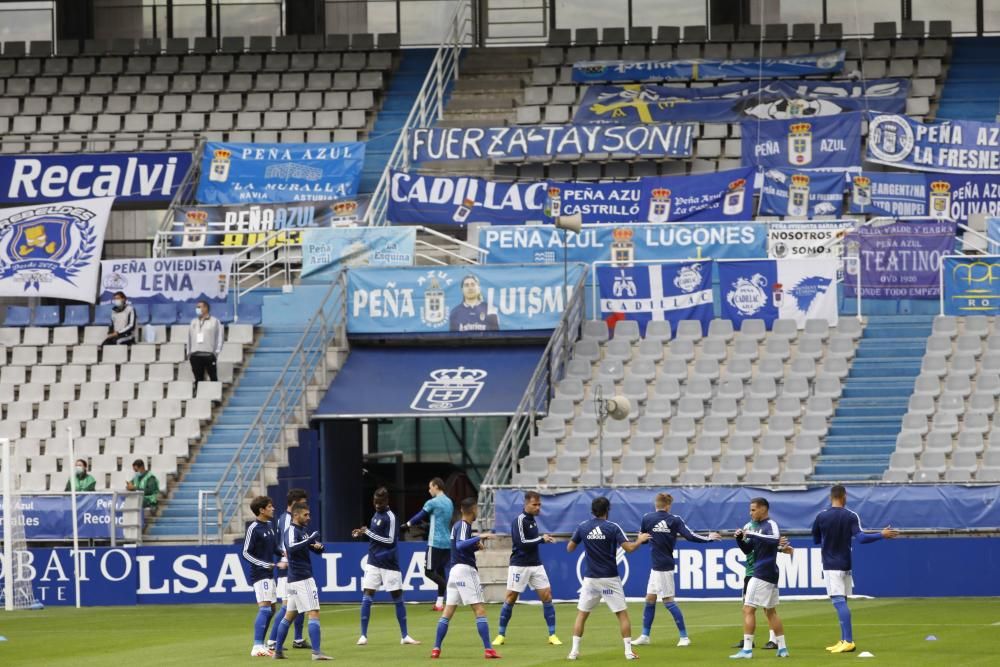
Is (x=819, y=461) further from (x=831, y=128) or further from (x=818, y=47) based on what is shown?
(x=818, y=47)

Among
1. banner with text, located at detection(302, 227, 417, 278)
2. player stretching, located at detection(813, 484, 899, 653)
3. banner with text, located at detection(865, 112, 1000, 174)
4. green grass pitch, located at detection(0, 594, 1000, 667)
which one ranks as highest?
banner with text, located at detection(865, 112, 1000, 174)

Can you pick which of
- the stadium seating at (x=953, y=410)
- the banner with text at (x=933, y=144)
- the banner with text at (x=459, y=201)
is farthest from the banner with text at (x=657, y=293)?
the banner with text at (x=933, y=144)

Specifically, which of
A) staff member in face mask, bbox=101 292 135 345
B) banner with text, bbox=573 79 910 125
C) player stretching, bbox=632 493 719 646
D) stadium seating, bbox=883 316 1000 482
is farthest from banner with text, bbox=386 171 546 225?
player stretching, bbox=632 493 719 646

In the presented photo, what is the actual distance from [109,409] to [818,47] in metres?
19.7

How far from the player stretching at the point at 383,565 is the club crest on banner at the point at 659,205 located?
56.3 feet

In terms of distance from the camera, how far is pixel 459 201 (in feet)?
131

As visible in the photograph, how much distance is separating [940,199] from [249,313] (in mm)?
13764

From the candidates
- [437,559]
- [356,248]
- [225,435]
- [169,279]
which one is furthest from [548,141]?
[437,559]

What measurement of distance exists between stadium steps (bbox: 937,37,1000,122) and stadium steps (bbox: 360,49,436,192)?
12277mm

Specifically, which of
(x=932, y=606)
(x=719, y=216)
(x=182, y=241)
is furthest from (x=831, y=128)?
(x=932, y=606)

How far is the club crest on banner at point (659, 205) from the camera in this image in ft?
127

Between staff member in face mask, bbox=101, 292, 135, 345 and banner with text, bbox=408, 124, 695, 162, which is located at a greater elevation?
banner with text, bbox=408, 124, 695, 162

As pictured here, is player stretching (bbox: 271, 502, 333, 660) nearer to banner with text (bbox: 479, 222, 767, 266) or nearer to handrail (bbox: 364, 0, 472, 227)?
banner with text (bbox: 479, 222, 767, 266)

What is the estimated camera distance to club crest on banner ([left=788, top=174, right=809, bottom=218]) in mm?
38844
